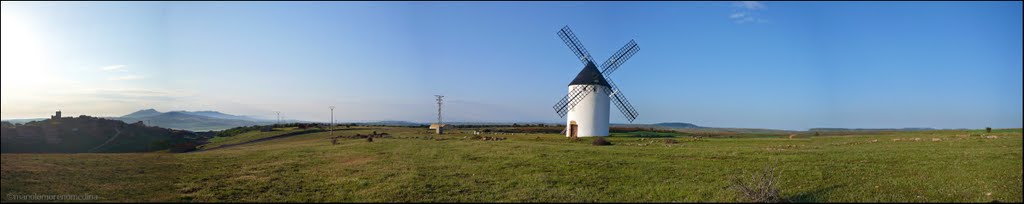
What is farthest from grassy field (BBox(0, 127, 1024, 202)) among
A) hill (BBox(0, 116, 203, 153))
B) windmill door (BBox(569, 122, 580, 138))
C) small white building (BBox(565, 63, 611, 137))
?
windmill door (BBox(569, 122, 580, 138))

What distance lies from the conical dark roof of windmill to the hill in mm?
37953

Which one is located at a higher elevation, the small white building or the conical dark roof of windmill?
the conical dark roof of windmill

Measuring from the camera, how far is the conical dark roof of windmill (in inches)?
1877

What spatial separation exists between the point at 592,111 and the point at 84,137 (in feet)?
129

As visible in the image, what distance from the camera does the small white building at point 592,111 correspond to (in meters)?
46.8

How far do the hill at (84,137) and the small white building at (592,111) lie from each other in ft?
121

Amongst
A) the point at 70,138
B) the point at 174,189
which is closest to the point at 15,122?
the point at 70,138

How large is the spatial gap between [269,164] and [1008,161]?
97.7ft

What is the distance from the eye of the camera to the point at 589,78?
4825cm

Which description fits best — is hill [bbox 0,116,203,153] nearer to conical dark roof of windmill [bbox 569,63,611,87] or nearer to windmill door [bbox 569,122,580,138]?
windmill door [bbox 569,122,580,138]

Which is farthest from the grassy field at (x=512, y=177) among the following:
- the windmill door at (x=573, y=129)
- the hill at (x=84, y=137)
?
the windmill door at (x=573, y=129)

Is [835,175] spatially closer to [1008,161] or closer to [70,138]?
[1008,161]

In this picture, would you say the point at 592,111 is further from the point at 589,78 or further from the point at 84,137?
the point at 84,137

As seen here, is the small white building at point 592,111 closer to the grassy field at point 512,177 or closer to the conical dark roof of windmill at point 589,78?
the conical dark roof of windmill at point 589,78
